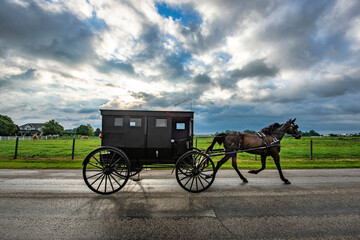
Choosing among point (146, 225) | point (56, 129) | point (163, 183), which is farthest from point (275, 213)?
point (56, 129)

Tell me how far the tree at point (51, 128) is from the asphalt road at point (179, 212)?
8633 centimetres

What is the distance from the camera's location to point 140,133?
5078mm

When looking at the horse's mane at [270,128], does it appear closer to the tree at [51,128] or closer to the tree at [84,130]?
the tree at [51,128]

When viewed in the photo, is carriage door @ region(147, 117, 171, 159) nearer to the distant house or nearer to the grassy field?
the grassy field

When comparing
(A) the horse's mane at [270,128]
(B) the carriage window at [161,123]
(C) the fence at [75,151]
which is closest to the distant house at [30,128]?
(C) the fence at [75,151]

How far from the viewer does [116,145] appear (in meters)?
5.05

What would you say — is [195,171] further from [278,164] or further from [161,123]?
[278,164]

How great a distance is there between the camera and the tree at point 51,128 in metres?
74.3

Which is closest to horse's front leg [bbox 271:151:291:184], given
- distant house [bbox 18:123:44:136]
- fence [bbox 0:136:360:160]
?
fence [bbox 0:136:360:160]

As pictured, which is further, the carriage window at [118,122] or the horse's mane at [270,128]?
the horse's mane at [270,128]

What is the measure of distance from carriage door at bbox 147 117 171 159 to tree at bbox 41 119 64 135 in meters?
88.2

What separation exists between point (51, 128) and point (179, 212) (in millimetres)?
92057

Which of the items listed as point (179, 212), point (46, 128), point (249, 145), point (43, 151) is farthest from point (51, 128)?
point (179, 212)

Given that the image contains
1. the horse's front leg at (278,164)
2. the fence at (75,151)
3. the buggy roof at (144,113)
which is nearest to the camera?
the buggy roof at (144,113)
